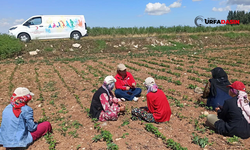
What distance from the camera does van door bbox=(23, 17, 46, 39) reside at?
1759cm

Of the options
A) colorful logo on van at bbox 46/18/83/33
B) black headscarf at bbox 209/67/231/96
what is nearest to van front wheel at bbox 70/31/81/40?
colorful logo on van at bbox 46/18/83/33

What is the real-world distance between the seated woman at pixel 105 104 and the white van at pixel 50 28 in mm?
14903

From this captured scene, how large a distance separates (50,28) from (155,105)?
15.9 meters

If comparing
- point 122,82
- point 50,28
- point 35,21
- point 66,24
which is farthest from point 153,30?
point 122,82

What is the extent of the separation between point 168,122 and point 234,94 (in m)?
1.71

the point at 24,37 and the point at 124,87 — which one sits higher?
the point at 24,37

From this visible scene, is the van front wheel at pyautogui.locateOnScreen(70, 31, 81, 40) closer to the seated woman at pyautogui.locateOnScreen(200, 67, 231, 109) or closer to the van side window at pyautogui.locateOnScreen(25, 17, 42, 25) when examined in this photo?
the van side window at pyautogui.locateOnScreen(25, 17, 42, 25)

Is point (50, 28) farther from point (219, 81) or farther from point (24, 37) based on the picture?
point (219, 81)

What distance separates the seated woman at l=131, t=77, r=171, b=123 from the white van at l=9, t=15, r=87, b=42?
15.6 m

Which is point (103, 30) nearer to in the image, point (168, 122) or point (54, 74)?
point (54, 74)

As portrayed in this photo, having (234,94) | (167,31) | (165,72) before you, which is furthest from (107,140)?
(167,31)

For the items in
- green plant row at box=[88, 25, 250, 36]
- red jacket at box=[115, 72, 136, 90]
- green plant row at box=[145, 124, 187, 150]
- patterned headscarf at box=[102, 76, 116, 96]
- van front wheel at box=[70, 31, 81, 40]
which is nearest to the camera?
green plant row at box=[145, 124, 187, 150]

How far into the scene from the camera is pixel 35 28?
1770 centimetres

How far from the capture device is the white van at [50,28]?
57.6ft
